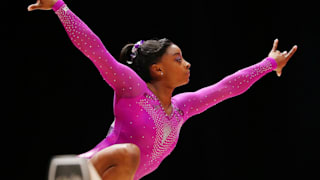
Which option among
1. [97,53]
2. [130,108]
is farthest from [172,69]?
[97,53]

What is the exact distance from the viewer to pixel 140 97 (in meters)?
1.83

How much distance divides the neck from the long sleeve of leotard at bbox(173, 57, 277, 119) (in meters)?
0.09

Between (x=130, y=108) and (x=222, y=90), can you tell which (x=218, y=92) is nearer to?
(x=222, y=90)

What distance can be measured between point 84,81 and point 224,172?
1.15 metres

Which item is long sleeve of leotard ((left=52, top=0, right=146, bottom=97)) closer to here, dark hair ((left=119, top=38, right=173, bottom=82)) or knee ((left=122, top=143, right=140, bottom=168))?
dark hair ((left=119, top=38, right=173, bottom=82))

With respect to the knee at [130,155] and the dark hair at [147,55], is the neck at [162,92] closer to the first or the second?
the dark hair at [147,55]

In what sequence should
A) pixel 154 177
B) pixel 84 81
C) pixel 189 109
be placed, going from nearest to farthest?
pixel 189 109 → pixel 84 81 → pixel 154 177

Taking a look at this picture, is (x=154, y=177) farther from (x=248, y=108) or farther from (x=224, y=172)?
(x=248, y=108)

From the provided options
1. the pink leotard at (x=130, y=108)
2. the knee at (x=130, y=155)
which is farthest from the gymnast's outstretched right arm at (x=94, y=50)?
the knee at (x=130, y=155)

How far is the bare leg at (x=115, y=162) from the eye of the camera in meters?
1.55

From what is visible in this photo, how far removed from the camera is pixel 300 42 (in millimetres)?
3043

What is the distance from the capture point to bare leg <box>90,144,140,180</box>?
1.55 metres

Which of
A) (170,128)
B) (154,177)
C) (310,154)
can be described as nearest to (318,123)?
(310,154)

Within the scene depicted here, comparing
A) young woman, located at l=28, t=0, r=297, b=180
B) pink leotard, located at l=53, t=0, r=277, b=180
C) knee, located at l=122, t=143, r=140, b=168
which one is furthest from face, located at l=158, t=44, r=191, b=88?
knee, located at l=122, t=143, r=140, b=168
